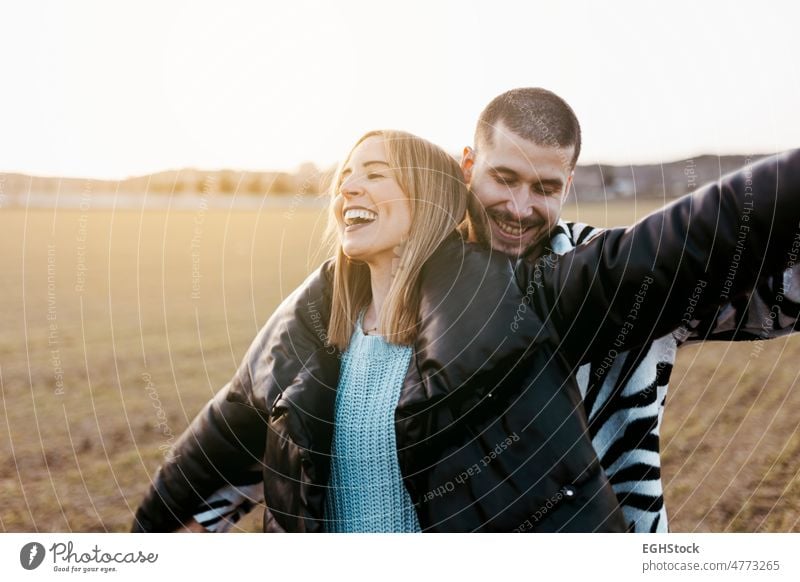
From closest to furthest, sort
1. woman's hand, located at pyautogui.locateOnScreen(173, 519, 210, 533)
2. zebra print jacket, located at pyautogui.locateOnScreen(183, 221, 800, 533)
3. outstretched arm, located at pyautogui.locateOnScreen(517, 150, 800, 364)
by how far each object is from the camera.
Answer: outstretched arm, located at pyautogui.locateOnScreen(517, 150, 800, 364)
zebra print jacket, located at pyautogui.locateOnScreen(183, 221, 800, 533)
woman's hand, located at pyautogui.locateOnScreen(173, 519, 210, 533)

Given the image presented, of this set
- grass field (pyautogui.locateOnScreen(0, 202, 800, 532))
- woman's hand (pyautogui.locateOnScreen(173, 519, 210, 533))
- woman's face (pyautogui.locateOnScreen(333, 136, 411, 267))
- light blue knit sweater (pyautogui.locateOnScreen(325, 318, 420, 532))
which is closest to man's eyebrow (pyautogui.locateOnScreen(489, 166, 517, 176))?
woman's face (pyautogui.locateOnScreen(333, 136, 411, 267))

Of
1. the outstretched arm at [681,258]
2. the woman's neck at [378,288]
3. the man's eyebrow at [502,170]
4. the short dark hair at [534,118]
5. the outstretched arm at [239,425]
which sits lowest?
the outstretched arm at [239,425]

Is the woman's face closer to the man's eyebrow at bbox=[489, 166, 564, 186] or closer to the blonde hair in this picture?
the blonde hair

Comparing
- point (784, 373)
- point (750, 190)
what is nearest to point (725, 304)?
point (750, 190)

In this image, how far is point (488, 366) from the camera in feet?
6.03

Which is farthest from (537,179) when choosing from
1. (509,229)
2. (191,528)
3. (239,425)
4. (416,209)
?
(191,528)

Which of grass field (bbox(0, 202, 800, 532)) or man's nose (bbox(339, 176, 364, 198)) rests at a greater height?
man's nose (bbox(339, 176, 364, 198))

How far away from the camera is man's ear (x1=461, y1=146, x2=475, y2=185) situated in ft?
6.70

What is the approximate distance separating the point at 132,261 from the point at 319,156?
295 inches

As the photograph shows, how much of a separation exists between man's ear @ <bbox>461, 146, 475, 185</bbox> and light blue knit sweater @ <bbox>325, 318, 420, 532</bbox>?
1.67 feet

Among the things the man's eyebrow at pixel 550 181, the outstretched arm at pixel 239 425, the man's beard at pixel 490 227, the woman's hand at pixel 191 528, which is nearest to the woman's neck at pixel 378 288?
the outstretched arm at pixel 239 425

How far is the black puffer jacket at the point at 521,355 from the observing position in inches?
66.4

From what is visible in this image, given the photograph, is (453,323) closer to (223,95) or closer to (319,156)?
(319,156)

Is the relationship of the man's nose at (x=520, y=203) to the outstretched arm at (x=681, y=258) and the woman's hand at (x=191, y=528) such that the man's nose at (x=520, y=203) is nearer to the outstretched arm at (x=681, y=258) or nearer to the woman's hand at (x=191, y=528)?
the outstretched arm at (x=681, y=258)
